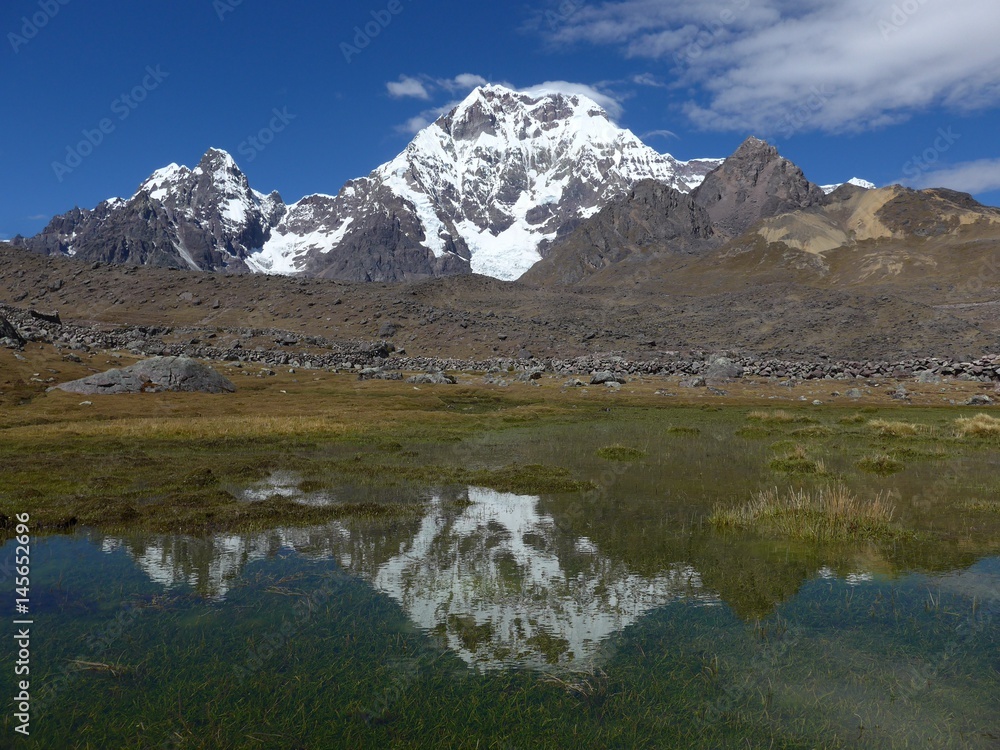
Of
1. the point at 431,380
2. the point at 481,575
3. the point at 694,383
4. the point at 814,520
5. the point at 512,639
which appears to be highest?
the point at 431,380

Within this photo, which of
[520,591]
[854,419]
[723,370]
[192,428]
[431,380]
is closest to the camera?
[520,591]

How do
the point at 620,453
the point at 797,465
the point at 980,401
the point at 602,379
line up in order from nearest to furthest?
the point at 797,465 → the point at 620,453 → the point at 980,401 → the point at 602,379

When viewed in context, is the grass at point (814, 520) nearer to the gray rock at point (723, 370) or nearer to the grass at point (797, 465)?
the grass at point (797, 465)

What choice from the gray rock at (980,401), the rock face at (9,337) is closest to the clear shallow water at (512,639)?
the gray rock at (980,401)

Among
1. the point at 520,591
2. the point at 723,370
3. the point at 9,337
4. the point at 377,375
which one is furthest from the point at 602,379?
the point at 9,337

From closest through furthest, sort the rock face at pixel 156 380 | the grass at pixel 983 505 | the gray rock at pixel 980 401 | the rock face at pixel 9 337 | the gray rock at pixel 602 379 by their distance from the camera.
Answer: the grass at pixel 983 505
the rock face at pixel 156 380
the gray rock at pixel 980 401
the rock face at pixel 9 337
the gray rock at pixel 602 379

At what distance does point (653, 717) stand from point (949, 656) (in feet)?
19.1

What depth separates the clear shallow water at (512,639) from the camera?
8.45 m

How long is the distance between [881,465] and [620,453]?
1163 cm

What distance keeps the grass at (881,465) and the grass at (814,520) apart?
8412 mm

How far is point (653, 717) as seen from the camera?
28.4ft

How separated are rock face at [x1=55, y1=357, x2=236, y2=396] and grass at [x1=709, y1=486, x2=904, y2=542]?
52.0 m

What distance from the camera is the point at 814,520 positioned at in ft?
58.1

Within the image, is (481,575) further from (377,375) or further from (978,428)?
(377,375)
